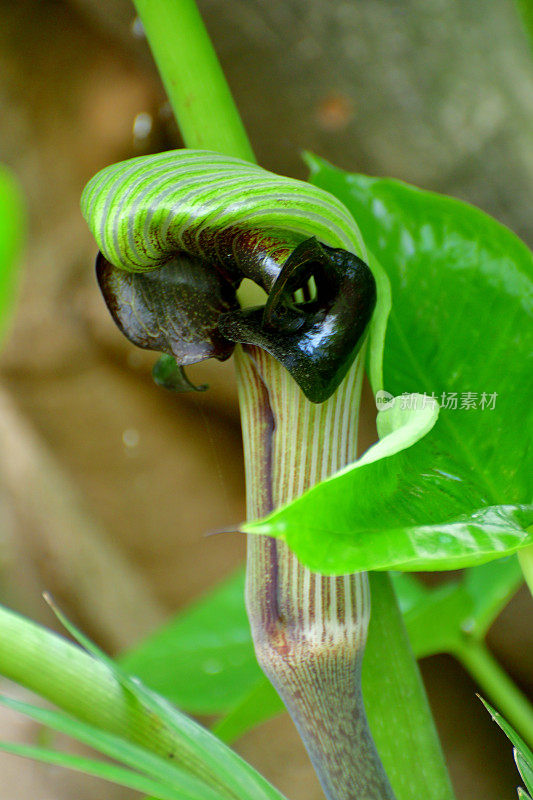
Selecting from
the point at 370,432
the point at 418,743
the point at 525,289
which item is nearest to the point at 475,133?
the point at 525,289

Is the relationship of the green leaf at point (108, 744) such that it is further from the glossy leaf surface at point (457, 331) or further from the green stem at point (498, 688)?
the green stem at point (498, 688)

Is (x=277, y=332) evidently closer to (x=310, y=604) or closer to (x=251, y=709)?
(x=310, y=604)

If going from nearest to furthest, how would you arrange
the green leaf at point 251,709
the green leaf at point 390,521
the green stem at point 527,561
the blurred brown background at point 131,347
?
the green leaf at point 390,521, the green stem at point 527,561, the green leaf at point 251,709, the blurred brown background at point 131,347

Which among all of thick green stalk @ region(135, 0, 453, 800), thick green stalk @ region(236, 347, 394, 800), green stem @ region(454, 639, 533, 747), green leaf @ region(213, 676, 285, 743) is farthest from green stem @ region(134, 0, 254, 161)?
green stem @ region(454, 639, 533, 747)

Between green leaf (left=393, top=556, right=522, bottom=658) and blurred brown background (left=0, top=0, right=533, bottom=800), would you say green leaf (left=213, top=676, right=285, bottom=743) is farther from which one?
blurred brown background (left=0, top=0, right=533, bottom=800)

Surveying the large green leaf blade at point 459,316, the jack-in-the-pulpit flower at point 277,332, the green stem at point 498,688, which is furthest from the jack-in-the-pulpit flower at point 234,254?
the green stem at point 498,688
